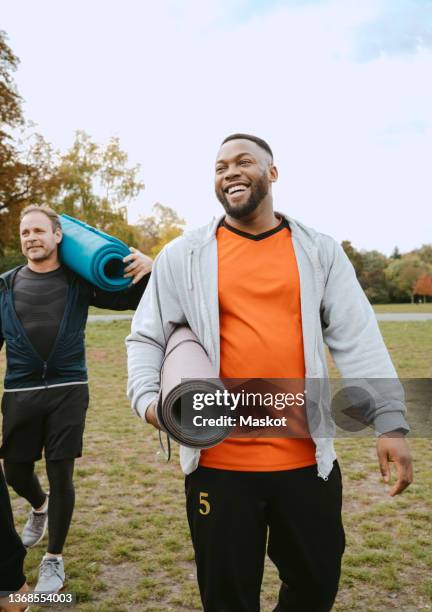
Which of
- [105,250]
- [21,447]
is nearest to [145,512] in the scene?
[21,447]

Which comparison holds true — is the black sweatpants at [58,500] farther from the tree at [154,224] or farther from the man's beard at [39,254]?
the tree at [154,224]

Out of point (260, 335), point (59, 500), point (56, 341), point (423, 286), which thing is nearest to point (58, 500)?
point (59, 500)

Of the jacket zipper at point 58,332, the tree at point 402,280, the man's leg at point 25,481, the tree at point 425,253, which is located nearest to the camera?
the jacket zipper at point 58,332

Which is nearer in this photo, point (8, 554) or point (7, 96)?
point (8, 554)

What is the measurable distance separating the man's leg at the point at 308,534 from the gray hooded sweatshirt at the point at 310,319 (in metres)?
0.10

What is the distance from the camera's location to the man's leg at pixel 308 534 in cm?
239

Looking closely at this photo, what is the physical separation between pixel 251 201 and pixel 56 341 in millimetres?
1622

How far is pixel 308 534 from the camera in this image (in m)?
2.40

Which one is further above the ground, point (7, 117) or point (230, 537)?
point (7, 117)

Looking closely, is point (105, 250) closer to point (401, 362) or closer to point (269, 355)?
point (269, 355)

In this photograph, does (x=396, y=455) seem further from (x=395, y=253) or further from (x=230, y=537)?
(x=395, y=253)

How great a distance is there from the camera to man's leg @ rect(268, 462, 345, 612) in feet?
7.83

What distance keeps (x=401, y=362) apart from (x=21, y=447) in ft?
33.2

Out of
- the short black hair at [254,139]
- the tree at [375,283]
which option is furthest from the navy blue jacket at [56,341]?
the tree at [375,283]
